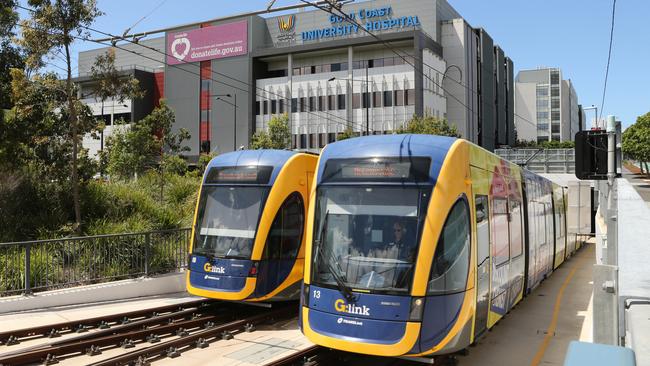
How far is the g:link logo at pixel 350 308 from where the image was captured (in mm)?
6691

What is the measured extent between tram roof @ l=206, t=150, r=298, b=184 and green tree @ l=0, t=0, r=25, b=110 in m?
10.2

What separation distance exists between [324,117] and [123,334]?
50.6 m

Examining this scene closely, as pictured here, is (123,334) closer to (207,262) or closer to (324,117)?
(207,262)

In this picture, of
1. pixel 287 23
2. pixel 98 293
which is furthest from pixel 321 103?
pixel 98 293

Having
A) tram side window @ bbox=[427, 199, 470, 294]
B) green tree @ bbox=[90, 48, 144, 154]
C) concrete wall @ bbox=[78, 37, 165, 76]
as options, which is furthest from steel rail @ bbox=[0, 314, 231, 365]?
concrete wall @ bbox=[78, 37, 165, 76]

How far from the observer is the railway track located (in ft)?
25.9

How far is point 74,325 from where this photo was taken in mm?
9656

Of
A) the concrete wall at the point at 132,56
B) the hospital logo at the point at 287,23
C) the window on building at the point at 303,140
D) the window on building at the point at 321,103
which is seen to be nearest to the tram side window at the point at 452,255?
the window on building at the point at 321,103

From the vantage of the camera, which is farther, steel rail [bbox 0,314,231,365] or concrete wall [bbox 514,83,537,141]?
concrete wall [bbox 514,83,537,141]

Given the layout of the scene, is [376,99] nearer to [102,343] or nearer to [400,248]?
[102,343]

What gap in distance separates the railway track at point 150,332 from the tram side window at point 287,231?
4.53 ft

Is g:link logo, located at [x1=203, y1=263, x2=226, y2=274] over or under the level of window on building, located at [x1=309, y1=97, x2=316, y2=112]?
under

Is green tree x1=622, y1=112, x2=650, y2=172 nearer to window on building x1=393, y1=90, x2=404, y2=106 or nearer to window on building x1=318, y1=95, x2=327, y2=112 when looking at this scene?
window on building x1=393, y1=90, x2=404, y2=106

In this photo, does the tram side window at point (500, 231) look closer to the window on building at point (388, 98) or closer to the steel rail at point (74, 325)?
the steel rail at point (74, 325)
